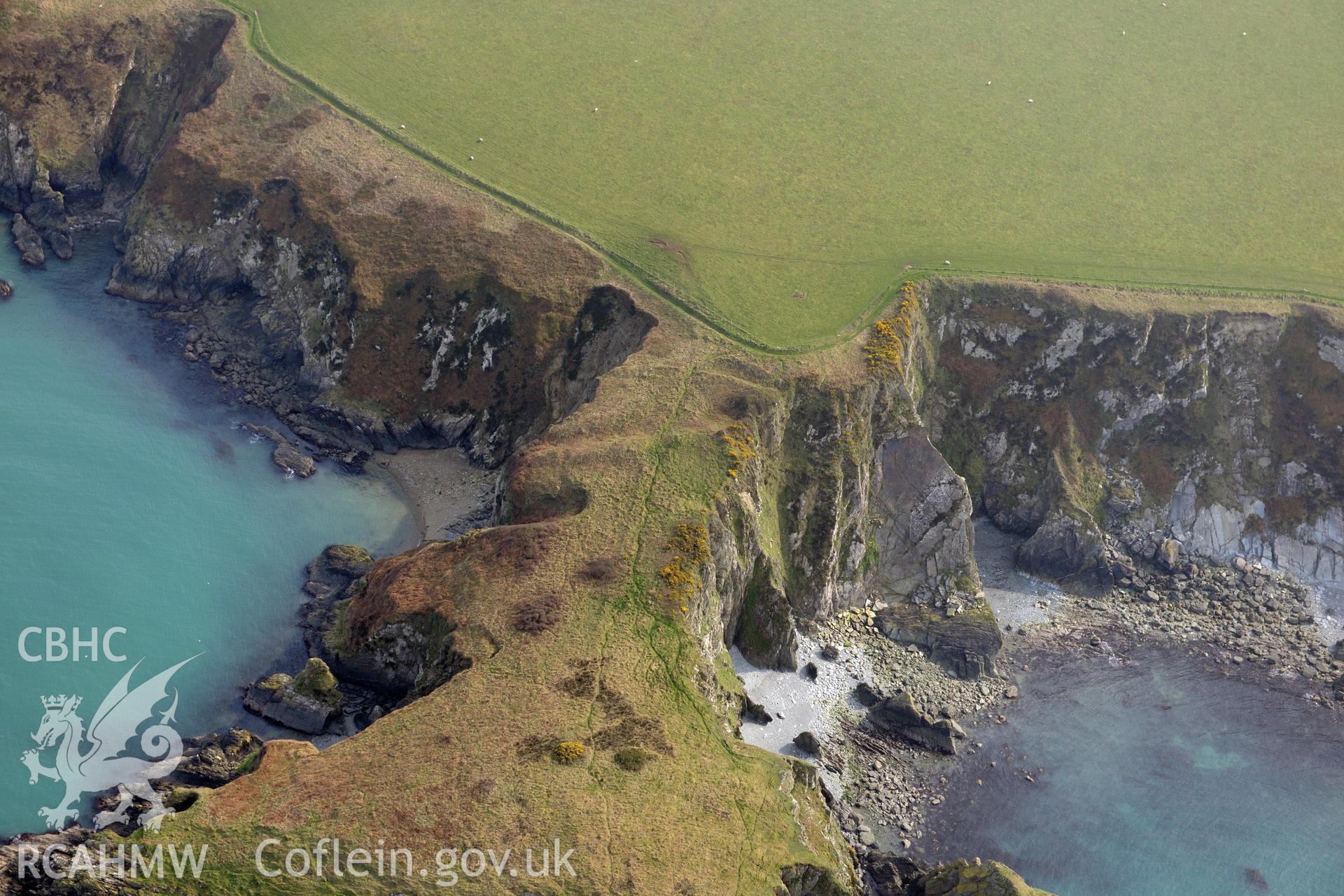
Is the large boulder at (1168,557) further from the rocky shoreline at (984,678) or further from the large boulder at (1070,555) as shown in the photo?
the large boulder at (1070,555)

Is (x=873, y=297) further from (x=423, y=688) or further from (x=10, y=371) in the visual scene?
(x=10, y=371)

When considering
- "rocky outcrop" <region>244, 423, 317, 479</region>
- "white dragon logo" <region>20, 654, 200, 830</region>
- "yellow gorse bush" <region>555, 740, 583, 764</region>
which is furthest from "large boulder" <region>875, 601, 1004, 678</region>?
"white dragon logo" <region>20, 654, 200, 830</region>

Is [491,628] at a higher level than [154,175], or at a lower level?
lower

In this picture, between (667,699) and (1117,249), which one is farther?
(1117,249)

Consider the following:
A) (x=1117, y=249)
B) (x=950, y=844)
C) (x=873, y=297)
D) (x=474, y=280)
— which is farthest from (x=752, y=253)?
(x=950, y=844)

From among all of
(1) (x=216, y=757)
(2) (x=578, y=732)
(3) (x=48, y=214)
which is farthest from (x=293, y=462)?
(3) (x=48, y=214)

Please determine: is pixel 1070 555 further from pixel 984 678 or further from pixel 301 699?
pixel 301 699
